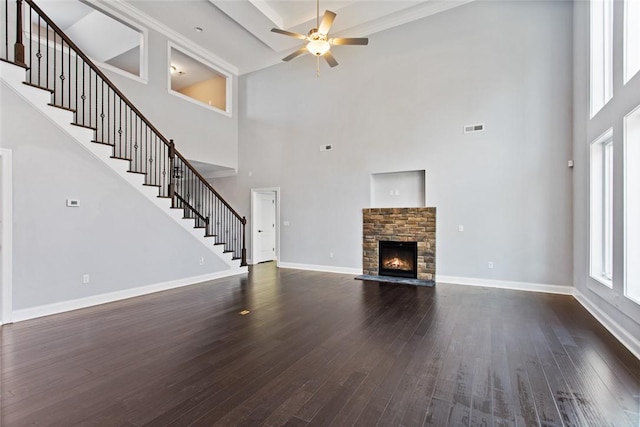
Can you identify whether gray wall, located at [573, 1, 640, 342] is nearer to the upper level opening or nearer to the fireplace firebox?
the fireplace firebox

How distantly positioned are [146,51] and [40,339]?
20.1ft

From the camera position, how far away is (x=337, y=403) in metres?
2.10

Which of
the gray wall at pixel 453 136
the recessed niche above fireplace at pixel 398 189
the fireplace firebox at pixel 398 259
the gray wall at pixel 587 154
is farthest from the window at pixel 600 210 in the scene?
the fireplace firebox at pixel 398 259

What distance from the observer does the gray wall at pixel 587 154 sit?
314 centimetres

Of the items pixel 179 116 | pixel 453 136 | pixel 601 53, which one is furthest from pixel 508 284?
pixel 179 116

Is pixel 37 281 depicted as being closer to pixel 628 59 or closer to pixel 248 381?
pixel 248 381

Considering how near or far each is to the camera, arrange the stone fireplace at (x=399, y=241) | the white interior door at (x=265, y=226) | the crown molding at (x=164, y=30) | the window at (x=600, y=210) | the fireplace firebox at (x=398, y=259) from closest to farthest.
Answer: the window at (x=600, y=210)
the crown molding at (x=164, y=30)
the stone fireplace at (x=399, y=241)
the fireplace firebox at (x=398, y=259)
the white interior door at (x=265, y=226)

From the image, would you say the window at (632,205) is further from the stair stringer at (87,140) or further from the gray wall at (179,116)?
the gray wall at (179,116)

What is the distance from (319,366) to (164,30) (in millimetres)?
7971

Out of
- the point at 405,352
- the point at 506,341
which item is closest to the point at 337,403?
the point at 405,352

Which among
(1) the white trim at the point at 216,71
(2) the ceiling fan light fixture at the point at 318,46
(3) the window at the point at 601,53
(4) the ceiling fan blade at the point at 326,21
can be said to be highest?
(1) the white trim at the point at 216,71

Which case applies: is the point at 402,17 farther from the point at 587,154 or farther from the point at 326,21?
the point at 587,154

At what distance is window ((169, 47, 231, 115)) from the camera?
8.61 m

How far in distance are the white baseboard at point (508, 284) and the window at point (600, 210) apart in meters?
1.13
